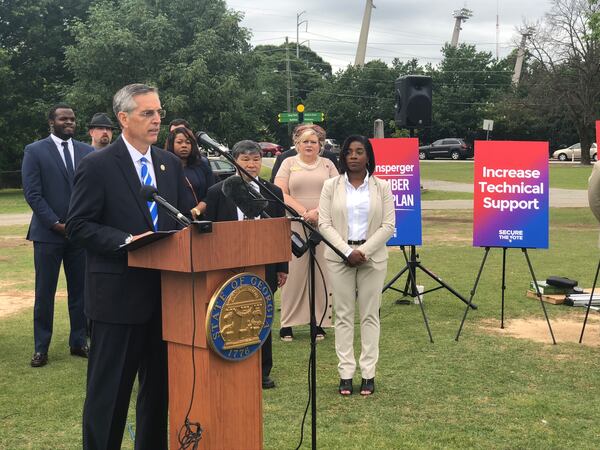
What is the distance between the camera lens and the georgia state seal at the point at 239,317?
310 cm

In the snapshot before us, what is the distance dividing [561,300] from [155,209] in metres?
6.90

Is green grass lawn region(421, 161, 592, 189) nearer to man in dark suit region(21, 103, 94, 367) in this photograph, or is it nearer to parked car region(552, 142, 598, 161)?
parked car region(552, 142, 598, 161)

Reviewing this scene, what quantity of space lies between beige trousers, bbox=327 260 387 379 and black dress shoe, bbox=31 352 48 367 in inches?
110

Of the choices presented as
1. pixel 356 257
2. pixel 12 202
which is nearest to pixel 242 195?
pixel 356 257

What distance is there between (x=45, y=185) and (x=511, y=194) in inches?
188

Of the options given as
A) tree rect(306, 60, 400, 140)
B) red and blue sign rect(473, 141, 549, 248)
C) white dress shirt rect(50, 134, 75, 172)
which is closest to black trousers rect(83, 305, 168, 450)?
white dress shirt rect(50, 134, 75, 172)

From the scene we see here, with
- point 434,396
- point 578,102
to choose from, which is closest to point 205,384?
point 434,396

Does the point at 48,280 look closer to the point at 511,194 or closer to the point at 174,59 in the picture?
the point at 511,194

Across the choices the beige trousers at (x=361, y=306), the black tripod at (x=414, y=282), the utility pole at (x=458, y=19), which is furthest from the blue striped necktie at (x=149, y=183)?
the utility pole at (x=458, y=19)

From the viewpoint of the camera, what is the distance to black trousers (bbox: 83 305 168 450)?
3.43 meters

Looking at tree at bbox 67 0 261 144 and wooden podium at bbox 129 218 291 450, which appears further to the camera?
tree at bbox 67 0 261 144

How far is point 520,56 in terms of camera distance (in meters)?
65.4

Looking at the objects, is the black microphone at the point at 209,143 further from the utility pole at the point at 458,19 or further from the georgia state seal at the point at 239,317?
the utility pole at the point at 458,19

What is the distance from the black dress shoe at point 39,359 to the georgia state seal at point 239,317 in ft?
12.7
